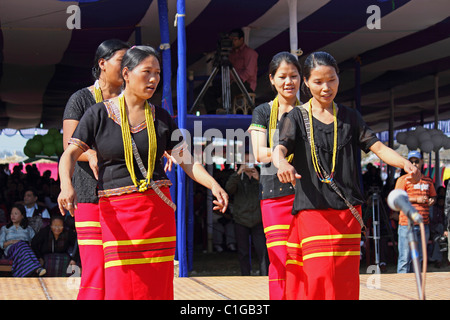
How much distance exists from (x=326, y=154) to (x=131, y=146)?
98cm

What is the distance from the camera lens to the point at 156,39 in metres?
8.85

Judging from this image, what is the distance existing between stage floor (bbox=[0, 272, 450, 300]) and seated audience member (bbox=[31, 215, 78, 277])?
1.56m

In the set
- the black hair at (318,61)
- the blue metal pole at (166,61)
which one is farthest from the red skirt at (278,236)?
the blue metal pole at (166,61)

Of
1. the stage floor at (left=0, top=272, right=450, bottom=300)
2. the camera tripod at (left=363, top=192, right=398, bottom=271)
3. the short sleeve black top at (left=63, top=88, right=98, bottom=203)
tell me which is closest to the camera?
the short sleeve black top at (left=63, top=88, right=98, bottom=203)

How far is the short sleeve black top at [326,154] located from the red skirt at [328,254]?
0.20ft

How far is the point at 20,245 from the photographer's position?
23.4 ft

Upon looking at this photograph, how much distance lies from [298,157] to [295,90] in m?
0.78

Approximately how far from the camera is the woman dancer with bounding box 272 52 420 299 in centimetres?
308

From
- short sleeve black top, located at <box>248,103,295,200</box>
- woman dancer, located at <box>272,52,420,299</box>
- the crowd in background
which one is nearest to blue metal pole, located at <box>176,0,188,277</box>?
the crowd in background

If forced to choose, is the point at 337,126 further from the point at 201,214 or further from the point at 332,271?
the point at 201,214

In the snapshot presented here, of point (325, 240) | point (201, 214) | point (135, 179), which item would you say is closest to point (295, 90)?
point (325, 240)

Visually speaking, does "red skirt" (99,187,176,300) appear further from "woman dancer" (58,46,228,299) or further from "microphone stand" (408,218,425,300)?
"microphone stand" (408,218,425,300)
